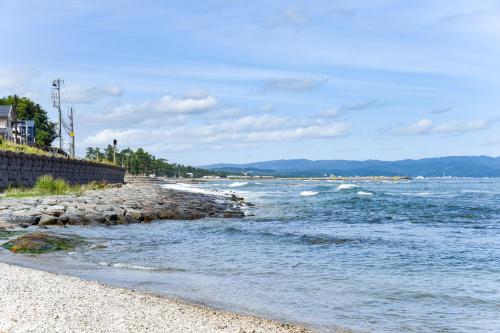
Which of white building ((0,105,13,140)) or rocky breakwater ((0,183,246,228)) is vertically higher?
white building ((0,105,13,140))

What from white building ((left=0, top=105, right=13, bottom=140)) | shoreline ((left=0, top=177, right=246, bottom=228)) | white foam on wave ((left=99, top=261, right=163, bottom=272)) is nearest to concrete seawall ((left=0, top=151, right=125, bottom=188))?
shoreline ((left=0, top=177, right=246, bottom=228))

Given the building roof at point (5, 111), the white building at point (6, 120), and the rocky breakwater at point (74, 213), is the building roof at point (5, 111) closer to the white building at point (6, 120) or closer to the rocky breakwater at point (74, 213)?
the white building at point (6, 120)

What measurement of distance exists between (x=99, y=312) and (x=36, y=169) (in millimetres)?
28360

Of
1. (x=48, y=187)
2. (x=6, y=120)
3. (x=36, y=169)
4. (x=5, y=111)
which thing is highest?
(x=5, y=111)

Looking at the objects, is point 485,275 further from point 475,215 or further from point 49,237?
point 475,215

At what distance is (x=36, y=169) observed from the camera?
109 ft

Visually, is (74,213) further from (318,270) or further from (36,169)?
(36,169)

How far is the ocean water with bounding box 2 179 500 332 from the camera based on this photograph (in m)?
8.75

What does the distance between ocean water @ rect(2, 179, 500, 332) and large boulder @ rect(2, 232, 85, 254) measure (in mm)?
667

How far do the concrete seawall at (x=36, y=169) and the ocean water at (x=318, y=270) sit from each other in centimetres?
971

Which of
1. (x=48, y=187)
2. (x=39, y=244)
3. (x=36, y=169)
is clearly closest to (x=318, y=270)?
(x=39, y=244)

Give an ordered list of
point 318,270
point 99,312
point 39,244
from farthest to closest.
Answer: point 39,244 < point 318,270 < point 99,312

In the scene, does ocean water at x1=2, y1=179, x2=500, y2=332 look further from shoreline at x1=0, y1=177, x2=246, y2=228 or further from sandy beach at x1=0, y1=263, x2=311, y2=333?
shoreline at x1=0, y1=177, x2=246, y2=228

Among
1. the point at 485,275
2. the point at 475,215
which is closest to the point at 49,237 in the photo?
the point at 485,275
